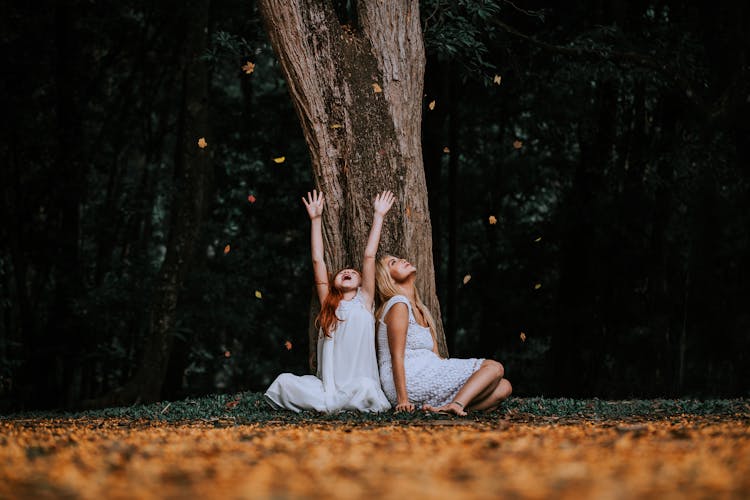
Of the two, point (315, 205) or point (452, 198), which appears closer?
point (315, 205)

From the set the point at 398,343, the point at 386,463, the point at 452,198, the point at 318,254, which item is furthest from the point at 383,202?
the point at 452,198

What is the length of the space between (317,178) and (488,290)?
33.2 feet

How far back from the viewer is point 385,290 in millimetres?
6938

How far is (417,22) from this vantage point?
25.1 feet

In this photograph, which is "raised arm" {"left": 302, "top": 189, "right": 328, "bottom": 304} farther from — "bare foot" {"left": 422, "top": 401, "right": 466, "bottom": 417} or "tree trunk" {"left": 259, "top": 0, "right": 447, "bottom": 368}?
"bare foot" {"left": 422, "top": 401, "right": 466, "bottom": 417}

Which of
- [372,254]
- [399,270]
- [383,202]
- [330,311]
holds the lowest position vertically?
[330,311]

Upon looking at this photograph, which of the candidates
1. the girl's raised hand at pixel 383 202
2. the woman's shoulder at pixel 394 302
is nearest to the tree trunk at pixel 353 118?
the girl's raised hand at pixel 383 202

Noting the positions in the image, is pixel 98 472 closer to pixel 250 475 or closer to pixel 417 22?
pixel 250 475

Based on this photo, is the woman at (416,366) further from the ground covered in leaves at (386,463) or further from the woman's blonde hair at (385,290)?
the ground covered in leaves at (386,463)

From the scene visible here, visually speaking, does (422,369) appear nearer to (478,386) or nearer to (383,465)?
(478,386)

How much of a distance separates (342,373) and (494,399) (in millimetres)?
1170

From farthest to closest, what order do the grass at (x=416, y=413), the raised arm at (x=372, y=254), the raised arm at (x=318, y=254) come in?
the raised arm at (x=318, y=254), the raised arm at (x=372, y=254), the grass at (x=416, y=413)

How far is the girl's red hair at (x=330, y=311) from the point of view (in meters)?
6.84

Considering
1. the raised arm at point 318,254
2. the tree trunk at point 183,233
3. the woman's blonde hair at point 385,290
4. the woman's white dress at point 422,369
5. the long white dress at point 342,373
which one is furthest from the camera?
Result: the tree trunk at point 183,233
